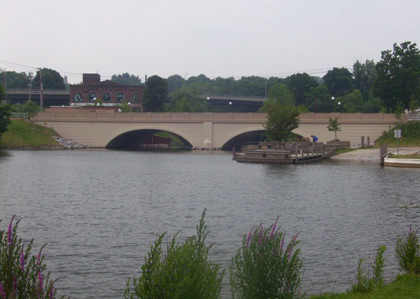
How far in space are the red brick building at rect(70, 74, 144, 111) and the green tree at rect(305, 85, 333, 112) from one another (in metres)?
52.8

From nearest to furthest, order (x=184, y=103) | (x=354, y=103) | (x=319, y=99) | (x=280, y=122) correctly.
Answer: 1. (x=280, y=122)
2. (x=354, y=103)
3. (x=319, y=99)
4. (x=184, y=103)

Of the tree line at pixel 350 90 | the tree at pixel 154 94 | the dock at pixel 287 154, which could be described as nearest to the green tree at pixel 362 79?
the tree line at pixel 350 90

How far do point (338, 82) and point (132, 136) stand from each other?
8180 centimetres

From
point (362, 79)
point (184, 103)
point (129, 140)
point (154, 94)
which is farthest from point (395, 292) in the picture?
point (362, 79)

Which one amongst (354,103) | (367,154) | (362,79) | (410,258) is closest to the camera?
(410,258)

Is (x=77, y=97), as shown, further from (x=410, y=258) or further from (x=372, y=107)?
(x=410, y=258)

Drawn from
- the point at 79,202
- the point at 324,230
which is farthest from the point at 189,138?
the point at 324,230

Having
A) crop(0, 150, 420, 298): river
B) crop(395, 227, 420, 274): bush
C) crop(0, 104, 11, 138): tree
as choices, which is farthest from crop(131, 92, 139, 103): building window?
crop(395, 227, 420, 274): bush

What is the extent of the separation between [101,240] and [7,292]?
49.0ft

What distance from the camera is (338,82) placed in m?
181

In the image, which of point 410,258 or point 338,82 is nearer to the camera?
point 410,258

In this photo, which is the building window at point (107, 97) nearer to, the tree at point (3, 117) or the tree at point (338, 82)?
the tree at point (338, 82)

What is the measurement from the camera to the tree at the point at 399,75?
104 meters

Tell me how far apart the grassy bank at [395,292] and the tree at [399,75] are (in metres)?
93.0
